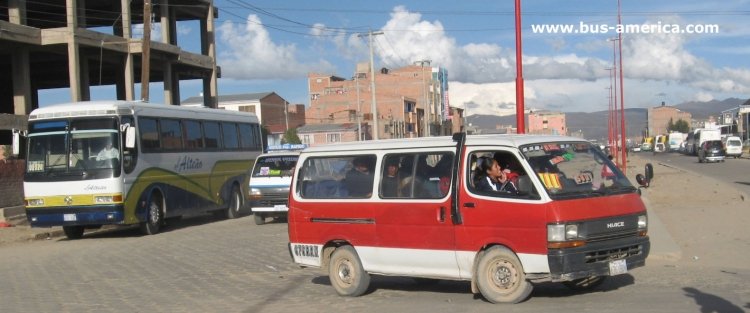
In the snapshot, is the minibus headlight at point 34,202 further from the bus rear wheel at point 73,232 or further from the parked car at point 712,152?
the parked car at point 712,152

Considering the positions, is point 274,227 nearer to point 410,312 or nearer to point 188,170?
point 188,170

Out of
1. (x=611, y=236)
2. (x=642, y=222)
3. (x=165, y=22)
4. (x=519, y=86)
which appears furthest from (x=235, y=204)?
(x=165, y=22)

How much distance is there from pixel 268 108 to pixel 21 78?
6981cm

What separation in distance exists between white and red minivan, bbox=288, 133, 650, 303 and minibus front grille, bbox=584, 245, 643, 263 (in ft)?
0.05

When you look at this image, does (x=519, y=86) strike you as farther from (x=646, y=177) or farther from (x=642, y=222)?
(x=642, y=222)

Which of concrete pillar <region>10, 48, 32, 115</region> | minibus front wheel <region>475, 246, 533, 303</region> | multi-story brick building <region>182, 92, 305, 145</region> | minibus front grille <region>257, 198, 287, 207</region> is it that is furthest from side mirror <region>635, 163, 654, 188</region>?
multi-story brick building <region>182, 92, 305, 145</region>

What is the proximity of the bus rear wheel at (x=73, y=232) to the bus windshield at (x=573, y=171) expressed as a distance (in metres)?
14.5

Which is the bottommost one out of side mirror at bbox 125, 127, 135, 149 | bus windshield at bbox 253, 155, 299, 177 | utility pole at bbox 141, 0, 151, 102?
bus windshield at bbox 253, 155, 299, 177

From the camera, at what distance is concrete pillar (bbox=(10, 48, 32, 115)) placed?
35469 mm

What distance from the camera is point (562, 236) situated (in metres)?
7.60

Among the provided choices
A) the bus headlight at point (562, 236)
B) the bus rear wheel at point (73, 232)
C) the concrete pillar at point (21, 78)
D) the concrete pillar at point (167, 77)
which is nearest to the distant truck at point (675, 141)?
the concrete pillar at point (167, 77)

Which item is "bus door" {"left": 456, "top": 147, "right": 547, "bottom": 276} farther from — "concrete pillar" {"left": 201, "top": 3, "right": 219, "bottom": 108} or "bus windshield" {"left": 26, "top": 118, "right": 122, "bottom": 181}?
"concrete pillar" {"left": 201, "top": 3, "right": 219, "bottom": 108}

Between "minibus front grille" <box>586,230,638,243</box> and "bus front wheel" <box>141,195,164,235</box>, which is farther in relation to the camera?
"bus front wheel" <box>141,195,164,235</box>

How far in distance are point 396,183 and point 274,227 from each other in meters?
11.1
